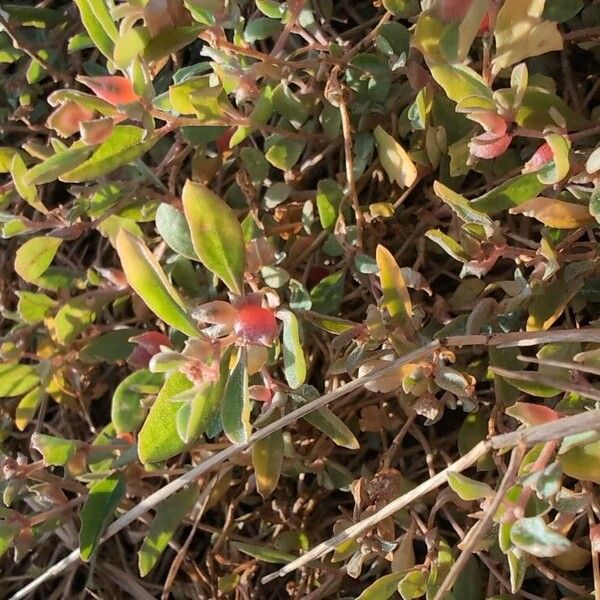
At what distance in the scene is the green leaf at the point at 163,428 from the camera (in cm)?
67

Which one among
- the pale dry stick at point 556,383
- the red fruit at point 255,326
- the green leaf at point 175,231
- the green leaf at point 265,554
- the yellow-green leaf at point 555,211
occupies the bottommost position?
the green leaf at point 265,554

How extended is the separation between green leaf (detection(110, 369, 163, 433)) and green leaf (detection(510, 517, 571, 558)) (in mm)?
→ 390

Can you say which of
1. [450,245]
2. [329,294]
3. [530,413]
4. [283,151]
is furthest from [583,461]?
[283,151]

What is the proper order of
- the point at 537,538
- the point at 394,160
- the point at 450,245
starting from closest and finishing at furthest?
the point at 537,538 → the point at 450,245 → the point at 394,160

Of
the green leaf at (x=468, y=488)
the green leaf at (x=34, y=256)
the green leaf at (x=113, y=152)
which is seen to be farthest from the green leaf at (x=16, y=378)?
the green leaf at (x=468, y=488)

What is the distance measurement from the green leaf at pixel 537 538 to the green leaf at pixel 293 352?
0.19 meters

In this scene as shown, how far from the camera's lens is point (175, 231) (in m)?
0.69

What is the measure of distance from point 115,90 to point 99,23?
89mm

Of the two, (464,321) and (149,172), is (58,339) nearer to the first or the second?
(149,172)

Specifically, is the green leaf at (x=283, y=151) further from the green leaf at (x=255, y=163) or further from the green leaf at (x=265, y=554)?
the green leaf at (x=265, y=554)

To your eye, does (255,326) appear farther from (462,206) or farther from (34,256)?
(34,256)

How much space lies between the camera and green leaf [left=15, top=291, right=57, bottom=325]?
92 cm

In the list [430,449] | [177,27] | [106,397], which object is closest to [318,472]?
[430,449]

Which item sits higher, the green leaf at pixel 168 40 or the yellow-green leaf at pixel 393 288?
the green leaf at pixel 168 40
